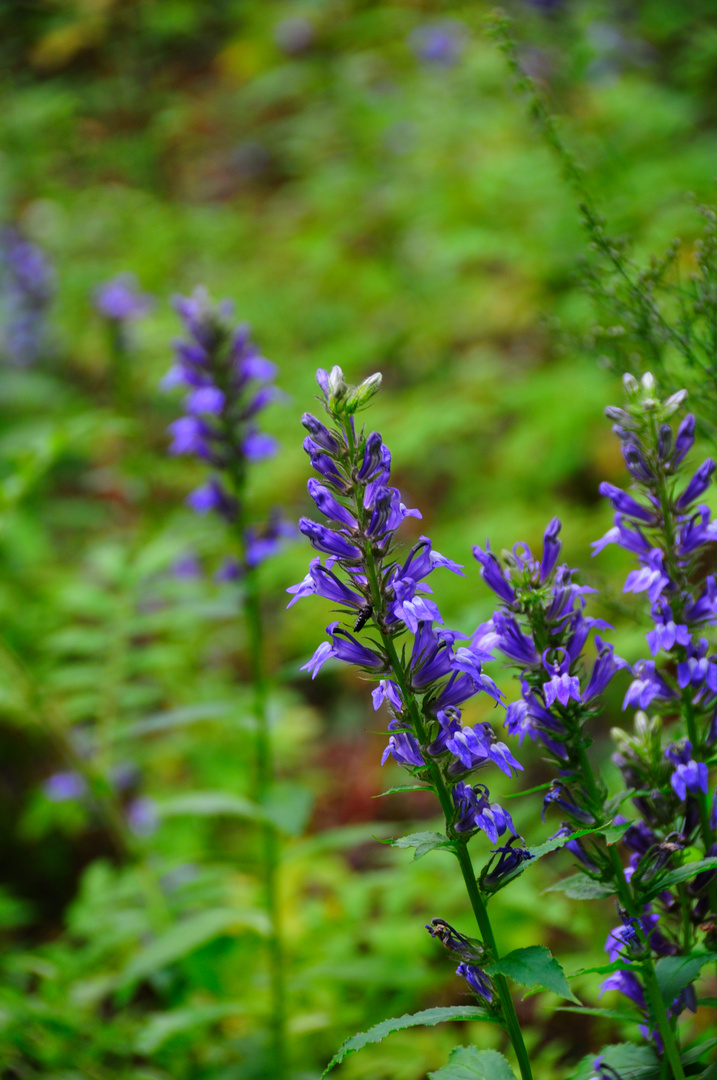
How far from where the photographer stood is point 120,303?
5.25 m

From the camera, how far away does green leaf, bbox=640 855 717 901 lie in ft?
3.90

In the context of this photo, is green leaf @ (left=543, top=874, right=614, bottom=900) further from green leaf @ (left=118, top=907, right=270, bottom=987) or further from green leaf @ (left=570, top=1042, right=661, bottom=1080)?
green leaf @ (left=118, top=907, right=270, bottom=987)

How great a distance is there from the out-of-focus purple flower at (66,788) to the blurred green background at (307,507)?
57mm

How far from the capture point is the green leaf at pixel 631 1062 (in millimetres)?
1371

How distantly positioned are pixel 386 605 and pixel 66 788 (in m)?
3.83

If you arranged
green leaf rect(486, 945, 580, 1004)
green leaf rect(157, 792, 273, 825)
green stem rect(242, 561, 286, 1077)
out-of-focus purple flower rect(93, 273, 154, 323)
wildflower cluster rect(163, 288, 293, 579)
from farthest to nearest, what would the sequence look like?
1. out-of-focus purple flower rect(93, 273, 154, 323)
2. wildflower cluster rect(163, 288, 293, 579)
3. green leaf rect(157, 792, 273, 825)
4. green stem rect(242, 561, 286, 1077)
5. green leaf rect(486, 945, 580, 1004)

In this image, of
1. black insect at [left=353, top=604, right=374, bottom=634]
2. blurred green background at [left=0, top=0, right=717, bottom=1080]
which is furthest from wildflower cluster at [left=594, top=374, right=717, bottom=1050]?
blurred green background at [left=0, top=0, right=717, bottom=1080]

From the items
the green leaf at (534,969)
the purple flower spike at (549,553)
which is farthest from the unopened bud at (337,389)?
the green leaf at (534,969)

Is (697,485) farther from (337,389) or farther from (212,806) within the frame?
(212,806)

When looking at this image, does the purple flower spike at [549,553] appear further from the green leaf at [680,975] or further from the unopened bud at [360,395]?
the green leaf at [680,975]

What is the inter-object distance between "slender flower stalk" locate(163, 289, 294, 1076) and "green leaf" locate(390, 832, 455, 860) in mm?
1531

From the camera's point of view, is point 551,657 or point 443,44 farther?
point 443,44

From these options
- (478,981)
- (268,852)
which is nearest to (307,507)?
(268,852)

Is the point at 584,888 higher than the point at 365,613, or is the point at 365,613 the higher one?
the point at 365,613
